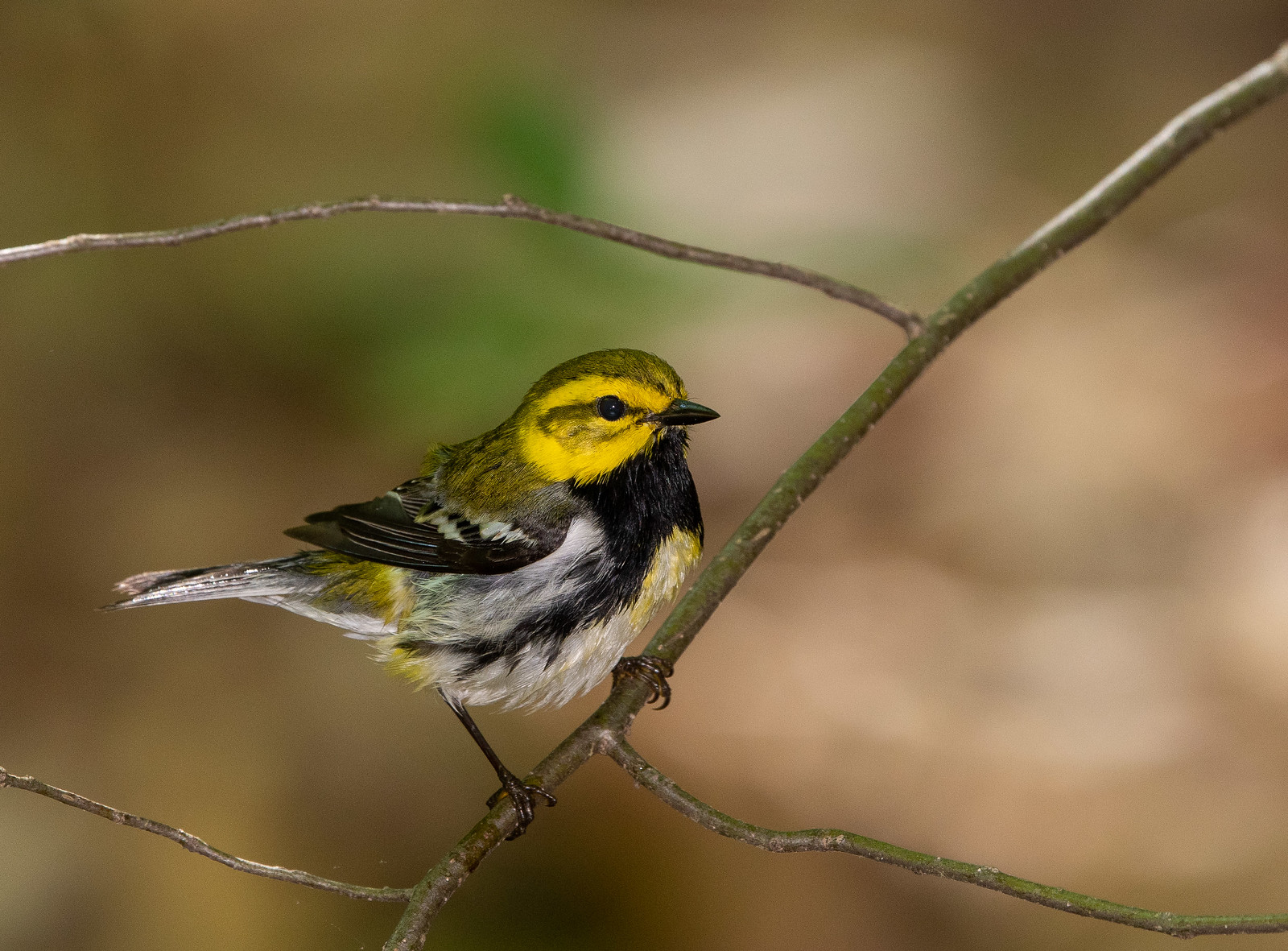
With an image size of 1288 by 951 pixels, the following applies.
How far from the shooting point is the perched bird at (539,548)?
211cm

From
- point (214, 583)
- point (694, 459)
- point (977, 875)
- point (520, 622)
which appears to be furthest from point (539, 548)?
point (694, 459)

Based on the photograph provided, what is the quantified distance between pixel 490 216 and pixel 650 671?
38.7 inches

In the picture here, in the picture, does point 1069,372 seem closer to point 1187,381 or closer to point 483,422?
point 1187,381

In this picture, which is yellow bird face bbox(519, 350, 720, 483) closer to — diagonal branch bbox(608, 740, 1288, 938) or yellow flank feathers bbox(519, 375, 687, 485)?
yellow flank feathers bbox(519, 375, 687, 485)

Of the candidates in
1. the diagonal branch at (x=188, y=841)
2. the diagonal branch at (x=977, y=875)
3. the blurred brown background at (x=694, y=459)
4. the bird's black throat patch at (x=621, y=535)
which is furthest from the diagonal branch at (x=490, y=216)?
the blurred brown background at (x=694, y=459)

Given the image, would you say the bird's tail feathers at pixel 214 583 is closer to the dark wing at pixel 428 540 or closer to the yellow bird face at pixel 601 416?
the dark wing at pixel 428 540

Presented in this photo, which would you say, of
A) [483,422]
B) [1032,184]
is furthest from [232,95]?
[1032,184]

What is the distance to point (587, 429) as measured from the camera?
2146 mm

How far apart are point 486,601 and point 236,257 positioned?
2.82 metres

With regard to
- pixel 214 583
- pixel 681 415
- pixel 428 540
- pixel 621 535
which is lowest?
pixel 214 583

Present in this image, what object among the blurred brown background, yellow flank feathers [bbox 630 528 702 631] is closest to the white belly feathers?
yellow flank feathers [bbox 630 528 702 631]

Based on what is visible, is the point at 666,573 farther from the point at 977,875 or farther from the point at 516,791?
the point at 977,875

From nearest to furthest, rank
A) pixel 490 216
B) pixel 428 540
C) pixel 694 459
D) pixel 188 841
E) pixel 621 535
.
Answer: pixel 188 841 < pixel 490 216 < pixel 621 535 < pixel 428 540 < pixel 694 459

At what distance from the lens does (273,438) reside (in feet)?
14.3
